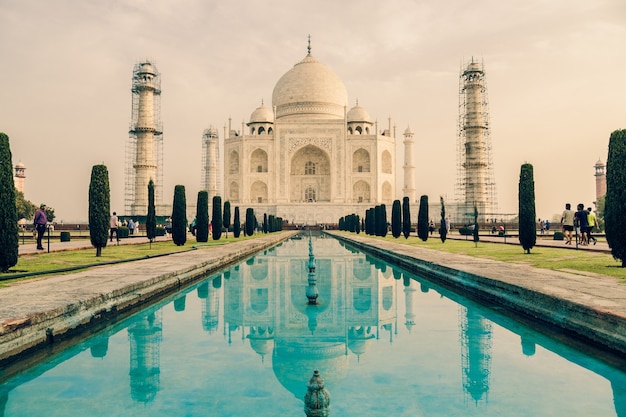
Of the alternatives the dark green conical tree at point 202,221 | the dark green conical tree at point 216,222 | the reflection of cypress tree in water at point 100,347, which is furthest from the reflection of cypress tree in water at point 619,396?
the dark green conical tree at point 216,222

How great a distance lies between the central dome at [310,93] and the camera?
41.9 m

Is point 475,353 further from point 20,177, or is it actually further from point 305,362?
point 20,177

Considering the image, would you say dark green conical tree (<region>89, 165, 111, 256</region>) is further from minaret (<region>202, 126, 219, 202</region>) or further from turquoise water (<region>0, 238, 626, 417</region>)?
minaret (<region>202, 126, 219, 202</region>)

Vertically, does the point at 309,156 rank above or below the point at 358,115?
below

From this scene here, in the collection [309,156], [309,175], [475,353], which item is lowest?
[475,353]

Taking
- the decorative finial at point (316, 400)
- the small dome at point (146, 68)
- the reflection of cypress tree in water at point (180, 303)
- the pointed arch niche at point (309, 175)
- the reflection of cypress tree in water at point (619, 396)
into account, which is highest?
the small dome at point (146, 68)

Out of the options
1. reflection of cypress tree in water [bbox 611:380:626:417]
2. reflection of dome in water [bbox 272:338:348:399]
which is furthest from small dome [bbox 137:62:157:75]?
reflection of cypress tree in water [bbox 611:380:626:417]

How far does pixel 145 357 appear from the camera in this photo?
3238 millimetres

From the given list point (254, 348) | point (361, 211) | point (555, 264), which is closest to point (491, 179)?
point (361, 211)

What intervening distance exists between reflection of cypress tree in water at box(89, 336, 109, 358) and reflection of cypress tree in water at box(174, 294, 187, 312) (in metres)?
1.23

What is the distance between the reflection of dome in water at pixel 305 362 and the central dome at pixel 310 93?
38.9 meters

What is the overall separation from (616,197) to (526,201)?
351 cm

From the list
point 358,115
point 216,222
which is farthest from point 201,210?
point 358,115

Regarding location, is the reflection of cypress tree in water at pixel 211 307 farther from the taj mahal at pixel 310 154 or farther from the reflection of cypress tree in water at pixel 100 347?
the taj mahal at pixel 310 154
